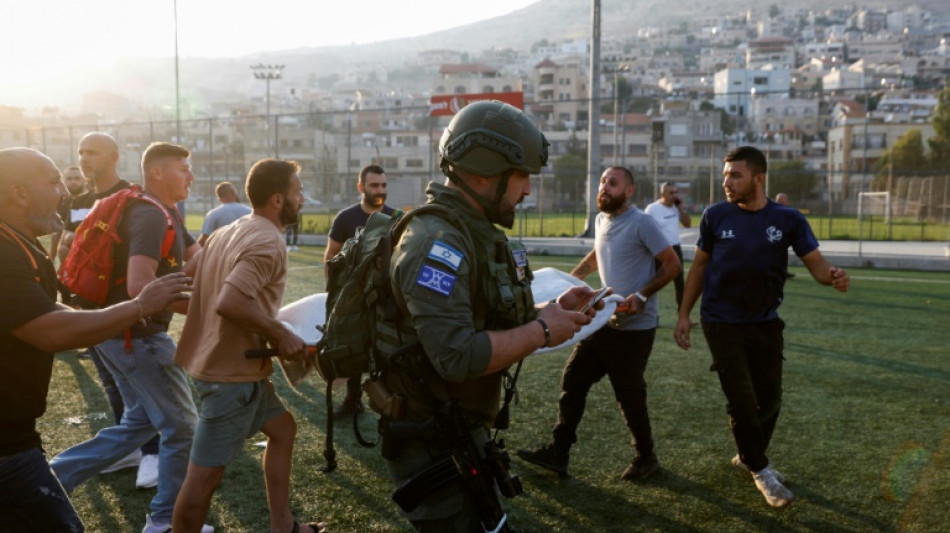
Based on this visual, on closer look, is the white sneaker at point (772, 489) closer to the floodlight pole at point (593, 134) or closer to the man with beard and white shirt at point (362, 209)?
the man with beard and white shirt at point (362, 209)

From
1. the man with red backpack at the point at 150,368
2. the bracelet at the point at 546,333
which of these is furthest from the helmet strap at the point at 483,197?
the man with red backpack at the point at 150,368

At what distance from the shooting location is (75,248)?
454 centimetres

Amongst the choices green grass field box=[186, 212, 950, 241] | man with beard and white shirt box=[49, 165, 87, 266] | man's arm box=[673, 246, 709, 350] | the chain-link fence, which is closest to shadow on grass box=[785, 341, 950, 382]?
man's arm box=[673, 246, 709, 350]

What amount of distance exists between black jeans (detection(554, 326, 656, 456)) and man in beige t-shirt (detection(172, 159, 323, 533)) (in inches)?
99.0

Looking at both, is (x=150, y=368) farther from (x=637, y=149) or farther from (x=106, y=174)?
(x=637, y=149)

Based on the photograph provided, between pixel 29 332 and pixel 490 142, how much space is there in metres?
1.76

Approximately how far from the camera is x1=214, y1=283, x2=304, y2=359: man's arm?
379cm

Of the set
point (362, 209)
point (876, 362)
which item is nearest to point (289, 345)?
point (362, 209)

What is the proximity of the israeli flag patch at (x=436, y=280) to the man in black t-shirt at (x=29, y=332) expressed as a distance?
128 centimetres

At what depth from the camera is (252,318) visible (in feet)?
12.5

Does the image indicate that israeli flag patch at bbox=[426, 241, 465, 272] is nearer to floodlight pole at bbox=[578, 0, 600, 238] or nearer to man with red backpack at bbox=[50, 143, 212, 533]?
man with red backpack at bbox=[50, 143, 212, 533]

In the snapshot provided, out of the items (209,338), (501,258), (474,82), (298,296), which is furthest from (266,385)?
(474,82)

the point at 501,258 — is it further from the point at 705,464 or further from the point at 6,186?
the point at 705,464

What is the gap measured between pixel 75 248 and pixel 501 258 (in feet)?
9.51
